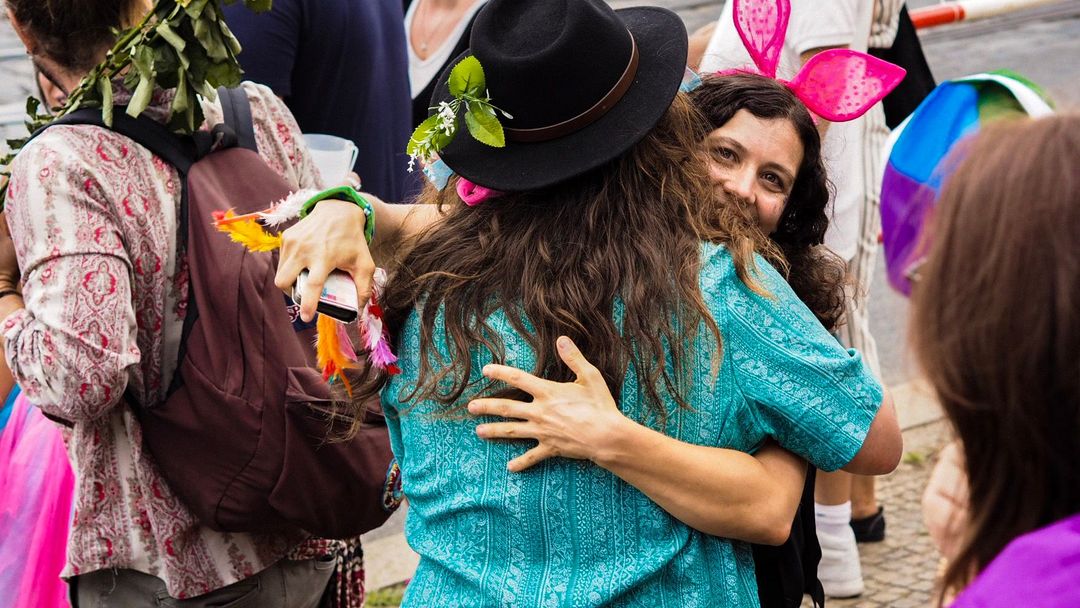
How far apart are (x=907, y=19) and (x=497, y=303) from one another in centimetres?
231

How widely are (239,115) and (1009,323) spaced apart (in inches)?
68.3

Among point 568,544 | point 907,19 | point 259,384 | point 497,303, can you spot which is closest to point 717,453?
point 568,544

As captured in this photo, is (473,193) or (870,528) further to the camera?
(870,528)

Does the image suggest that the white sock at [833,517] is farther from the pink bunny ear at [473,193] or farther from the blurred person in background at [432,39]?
the pink bunny ear at [473,193]

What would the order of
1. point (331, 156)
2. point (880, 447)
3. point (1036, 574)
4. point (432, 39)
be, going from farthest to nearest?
1. point (432, 39)
2. point (331, 156)
3. point (880, 447)
4. point (1036, 574)

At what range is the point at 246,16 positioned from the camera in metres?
3.18

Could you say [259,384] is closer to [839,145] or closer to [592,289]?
[592,289]

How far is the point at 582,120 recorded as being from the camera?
5.79 feet

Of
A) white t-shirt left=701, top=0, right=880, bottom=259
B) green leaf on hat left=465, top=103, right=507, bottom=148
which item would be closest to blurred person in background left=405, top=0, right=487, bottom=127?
white t-shirt left=701, top=0, right=880, bottom=259

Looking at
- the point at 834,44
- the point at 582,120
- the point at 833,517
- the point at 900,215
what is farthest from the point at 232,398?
the point at 833,517

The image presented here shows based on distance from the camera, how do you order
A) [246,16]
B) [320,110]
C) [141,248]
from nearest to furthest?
[141,248], [246,16], [320,110]

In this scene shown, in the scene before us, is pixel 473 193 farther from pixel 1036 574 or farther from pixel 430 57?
pixel 430 57

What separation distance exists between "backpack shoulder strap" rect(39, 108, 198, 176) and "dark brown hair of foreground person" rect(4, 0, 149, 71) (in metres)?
0.18

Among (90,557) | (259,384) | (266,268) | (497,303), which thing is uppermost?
(497,303)
